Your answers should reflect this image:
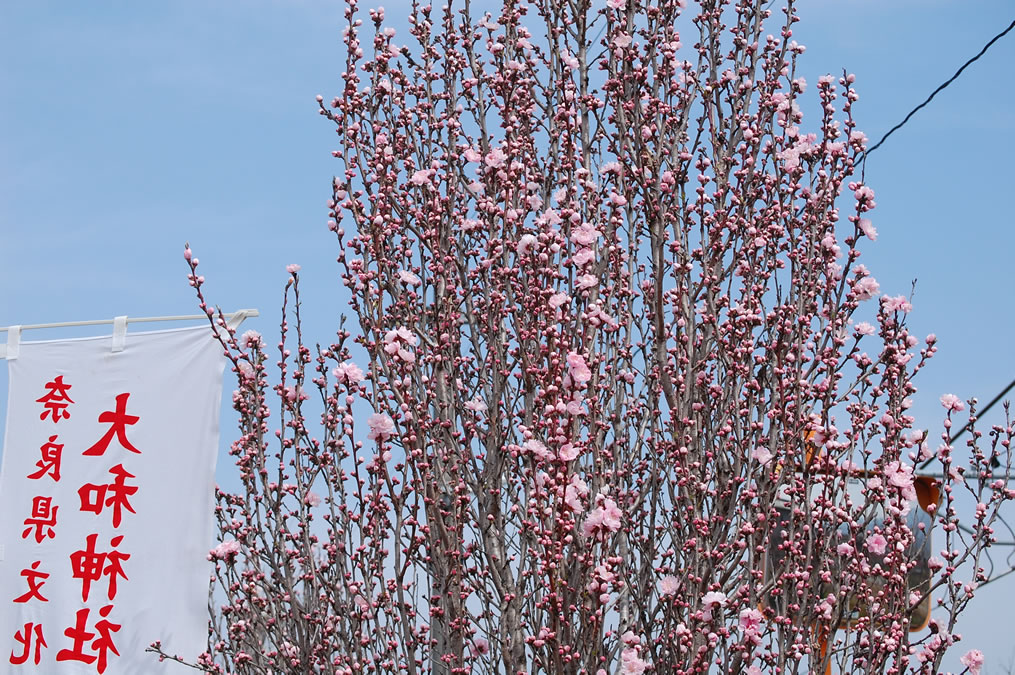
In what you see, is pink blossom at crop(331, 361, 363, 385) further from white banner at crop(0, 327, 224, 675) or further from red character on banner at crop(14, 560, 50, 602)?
red character on banner at crop(14, 560, 50, 602)

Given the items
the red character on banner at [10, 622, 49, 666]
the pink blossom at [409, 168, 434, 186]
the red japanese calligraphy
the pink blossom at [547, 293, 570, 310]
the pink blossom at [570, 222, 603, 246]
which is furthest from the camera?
the red character on banner at [10, 622, 49, 666]

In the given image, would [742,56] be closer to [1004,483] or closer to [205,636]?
[1004,483]

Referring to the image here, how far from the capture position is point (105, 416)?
6.40m

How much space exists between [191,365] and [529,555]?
9.57 feet

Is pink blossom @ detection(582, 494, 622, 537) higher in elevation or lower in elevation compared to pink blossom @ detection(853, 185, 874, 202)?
lower

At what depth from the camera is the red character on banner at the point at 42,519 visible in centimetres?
632

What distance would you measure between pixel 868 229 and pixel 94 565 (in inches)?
176

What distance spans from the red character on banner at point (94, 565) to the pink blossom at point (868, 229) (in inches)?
167

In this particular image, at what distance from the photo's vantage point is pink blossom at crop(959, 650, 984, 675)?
3766 mm

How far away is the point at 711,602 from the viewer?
351 cm

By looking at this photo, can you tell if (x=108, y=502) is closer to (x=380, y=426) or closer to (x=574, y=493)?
(x=380, y=426)

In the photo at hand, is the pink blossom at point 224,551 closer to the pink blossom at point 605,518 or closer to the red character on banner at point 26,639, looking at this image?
the pink blossom at point 605,518

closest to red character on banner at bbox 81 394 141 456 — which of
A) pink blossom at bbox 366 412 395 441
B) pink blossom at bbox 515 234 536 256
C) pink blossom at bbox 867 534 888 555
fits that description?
pink blossom at bbox 366 412 395 441

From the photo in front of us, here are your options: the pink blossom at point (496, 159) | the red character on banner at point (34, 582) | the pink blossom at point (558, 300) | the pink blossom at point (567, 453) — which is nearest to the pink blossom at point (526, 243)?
the pink blossom at point (558, 300)
